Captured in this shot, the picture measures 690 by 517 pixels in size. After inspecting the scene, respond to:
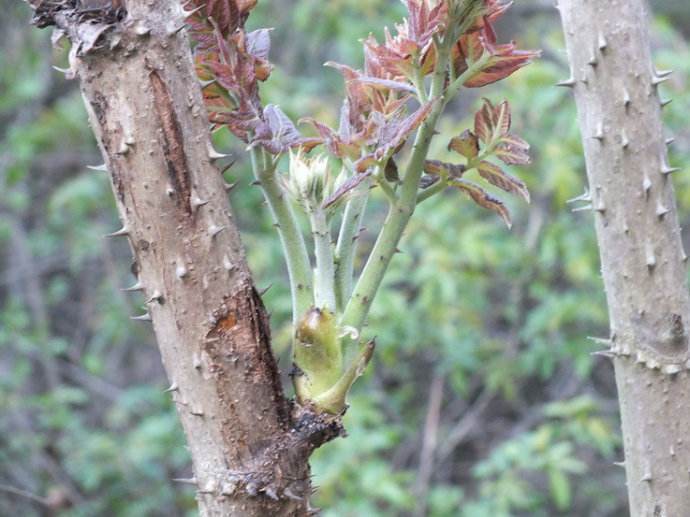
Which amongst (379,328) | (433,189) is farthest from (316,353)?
(379,328)

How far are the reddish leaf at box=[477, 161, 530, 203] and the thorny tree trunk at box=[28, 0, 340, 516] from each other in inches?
10.0

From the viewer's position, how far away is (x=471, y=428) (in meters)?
3.37

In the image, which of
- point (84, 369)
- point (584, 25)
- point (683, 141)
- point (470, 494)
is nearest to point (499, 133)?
point (584, 25)

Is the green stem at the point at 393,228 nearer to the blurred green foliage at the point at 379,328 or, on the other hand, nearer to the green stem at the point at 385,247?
the green stem at the point at 385,247

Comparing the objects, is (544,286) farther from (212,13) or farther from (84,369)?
(212,13)

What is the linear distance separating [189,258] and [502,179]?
31 cm

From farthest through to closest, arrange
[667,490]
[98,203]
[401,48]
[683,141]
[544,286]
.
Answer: [98,203], [544,286], [683,141], [667,490], [401,48]

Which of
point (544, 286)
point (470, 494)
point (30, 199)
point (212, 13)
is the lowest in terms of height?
point (470, 494)

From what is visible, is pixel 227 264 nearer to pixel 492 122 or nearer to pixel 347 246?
pixel 347 246

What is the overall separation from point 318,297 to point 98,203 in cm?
271

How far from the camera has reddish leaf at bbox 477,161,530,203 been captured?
0.83m

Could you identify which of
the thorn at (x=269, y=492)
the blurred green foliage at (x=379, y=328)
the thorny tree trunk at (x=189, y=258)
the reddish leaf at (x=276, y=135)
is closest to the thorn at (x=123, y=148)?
the thorny tree trunk at (x=189, y=258)

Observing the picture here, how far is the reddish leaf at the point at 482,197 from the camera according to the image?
2.72 feet

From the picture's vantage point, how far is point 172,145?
74 centimetres
